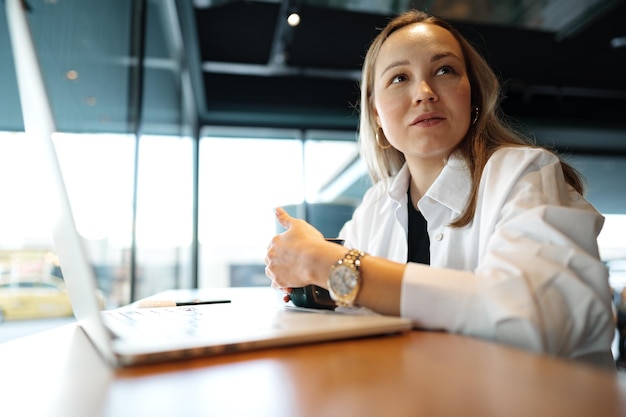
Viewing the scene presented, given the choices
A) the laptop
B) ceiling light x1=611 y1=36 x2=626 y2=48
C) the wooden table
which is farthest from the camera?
ceiling light x1=611 y1=36 x2=626 y2=48

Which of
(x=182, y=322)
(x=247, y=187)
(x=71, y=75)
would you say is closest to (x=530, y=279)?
(x=182, y=322)

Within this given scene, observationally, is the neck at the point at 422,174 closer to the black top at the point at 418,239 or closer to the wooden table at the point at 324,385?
the black top at the point at 418,239

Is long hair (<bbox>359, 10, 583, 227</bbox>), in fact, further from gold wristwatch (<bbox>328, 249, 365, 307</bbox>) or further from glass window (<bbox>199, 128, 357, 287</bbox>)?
glass window (<bbox>199, 128, 357, 287</bbox>)

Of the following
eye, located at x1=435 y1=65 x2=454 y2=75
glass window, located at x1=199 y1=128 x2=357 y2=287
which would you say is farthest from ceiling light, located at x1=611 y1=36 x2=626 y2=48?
eye, located at x1=435 y1=65 x2=454 y2=75

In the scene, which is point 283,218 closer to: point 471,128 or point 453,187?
point 453,187

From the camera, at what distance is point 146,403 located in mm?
345

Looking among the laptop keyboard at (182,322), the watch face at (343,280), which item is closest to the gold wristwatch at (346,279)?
the watch face at (343,280)

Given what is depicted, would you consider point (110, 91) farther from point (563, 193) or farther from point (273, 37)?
point (273, 37)

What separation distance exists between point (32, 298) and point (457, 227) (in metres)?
1.06

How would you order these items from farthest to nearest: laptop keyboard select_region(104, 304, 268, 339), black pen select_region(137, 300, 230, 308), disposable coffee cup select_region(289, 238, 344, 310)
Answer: black pen select_region(137, 300, 230, 308), disposable coffee cup select_region(289, 238, 344, 310), laptop keyboard select_region(104, 304, 268, 339)

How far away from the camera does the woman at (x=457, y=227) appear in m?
0.67

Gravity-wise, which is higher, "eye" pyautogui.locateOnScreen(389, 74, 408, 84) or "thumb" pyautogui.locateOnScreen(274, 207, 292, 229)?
"eye" pyautogui.locateOnScreen(389, 74, 408, 84)

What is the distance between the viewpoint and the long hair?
113 cm

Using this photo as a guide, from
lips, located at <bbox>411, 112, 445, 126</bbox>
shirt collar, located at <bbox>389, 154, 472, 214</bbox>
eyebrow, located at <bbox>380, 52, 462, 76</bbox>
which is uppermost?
eyebrow, located at <bbox>380, 52, 462, 76</bbox>
